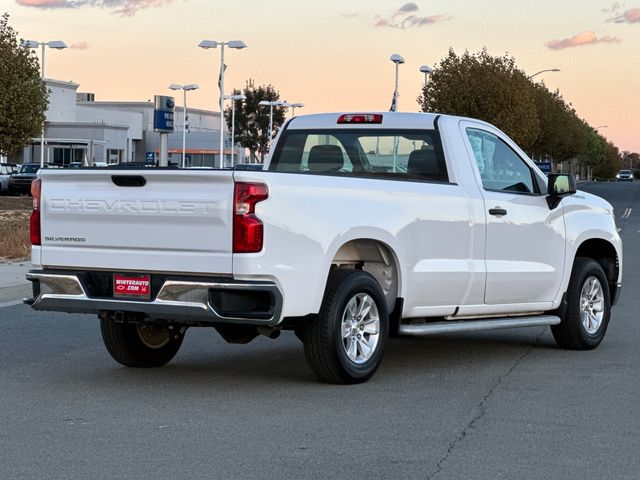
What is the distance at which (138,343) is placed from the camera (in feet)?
32.6

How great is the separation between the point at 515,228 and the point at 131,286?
3.50 metres

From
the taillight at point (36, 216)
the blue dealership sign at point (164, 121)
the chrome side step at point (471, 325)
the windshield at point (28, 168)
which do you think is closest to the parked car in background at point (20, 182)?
the windshield at point (28, 168)

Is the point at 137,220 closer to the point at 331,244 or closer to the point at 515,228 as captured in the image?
the point at 331,244

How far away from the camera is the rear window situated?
10.4 metres

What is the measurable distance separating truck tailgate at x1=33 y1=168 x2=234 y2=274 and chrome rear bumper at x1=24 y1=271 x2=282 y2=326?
12 centimetres

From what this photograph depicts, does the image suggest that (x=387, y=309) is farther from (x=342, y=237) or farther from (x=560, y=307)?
(x=560, y=307)

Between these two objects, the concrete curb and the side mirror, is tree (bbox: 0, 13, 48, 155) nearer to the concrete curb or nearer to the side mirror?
the concrete curb

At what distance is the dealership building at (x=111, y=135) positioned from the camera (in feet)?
324

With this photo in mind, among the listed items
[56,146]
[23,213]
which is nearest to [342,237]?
[23,213]

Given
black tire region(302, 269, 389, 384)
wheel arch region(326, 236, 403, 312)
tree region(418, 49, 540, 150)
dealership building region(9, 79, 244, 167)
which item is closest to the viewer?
black tire region(302, 269, 389, 384)

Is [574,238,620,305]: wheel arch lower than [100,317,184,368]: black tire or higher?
higher

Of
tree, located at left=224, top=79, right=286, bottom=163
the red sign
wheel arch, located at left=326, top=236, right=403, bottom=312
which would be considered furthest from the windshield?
tree, located at left=224, top=79, right=286, bottom=163

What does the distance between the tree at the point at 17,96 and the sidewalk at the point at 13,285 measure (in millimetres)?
29116

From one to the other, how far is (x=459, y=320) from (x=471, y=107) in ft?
239
